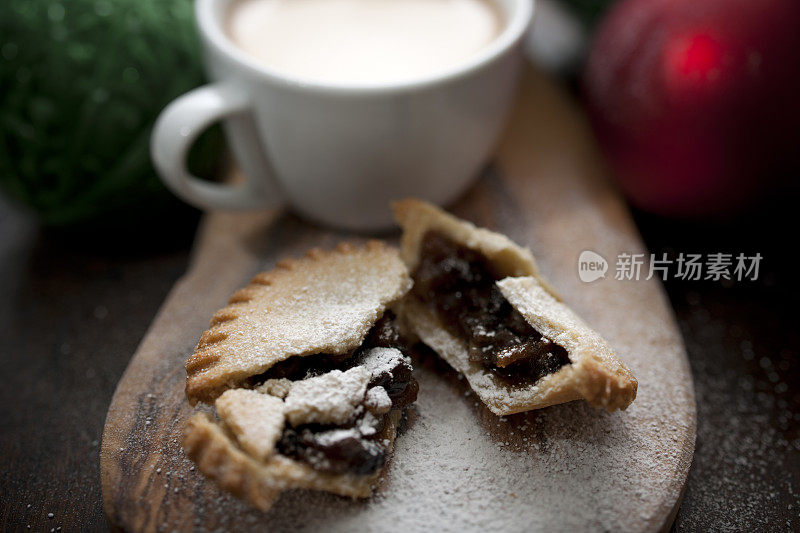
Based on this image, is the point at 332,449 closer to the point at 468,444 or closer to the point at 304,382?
the point at 304,382

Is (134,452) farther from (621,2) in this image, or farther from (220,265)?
(621,2)

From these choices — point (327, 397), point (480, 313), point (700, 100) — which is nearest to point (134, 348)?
point (327, 397)

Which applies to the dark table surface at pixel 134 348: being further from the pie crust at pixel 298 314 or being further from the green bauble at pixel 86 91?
the pie crust at pixel 298 314

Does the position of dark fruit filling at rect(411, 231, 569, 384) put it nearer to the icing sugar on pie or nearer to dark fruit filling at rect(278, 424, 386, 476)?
the icing sugar on pie

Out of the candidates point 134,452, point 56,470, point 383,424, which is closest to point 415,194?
point 383,424

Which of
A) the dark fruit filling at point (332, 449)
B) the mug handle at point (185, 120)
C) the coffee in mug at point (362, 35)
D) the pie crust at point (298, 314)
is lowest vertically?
the dark fruit filling at point (332, 449)

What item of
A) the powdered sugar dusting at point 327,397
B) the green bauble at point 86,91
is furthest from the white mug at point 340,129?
the powdered sugar dusting at point 327,397
